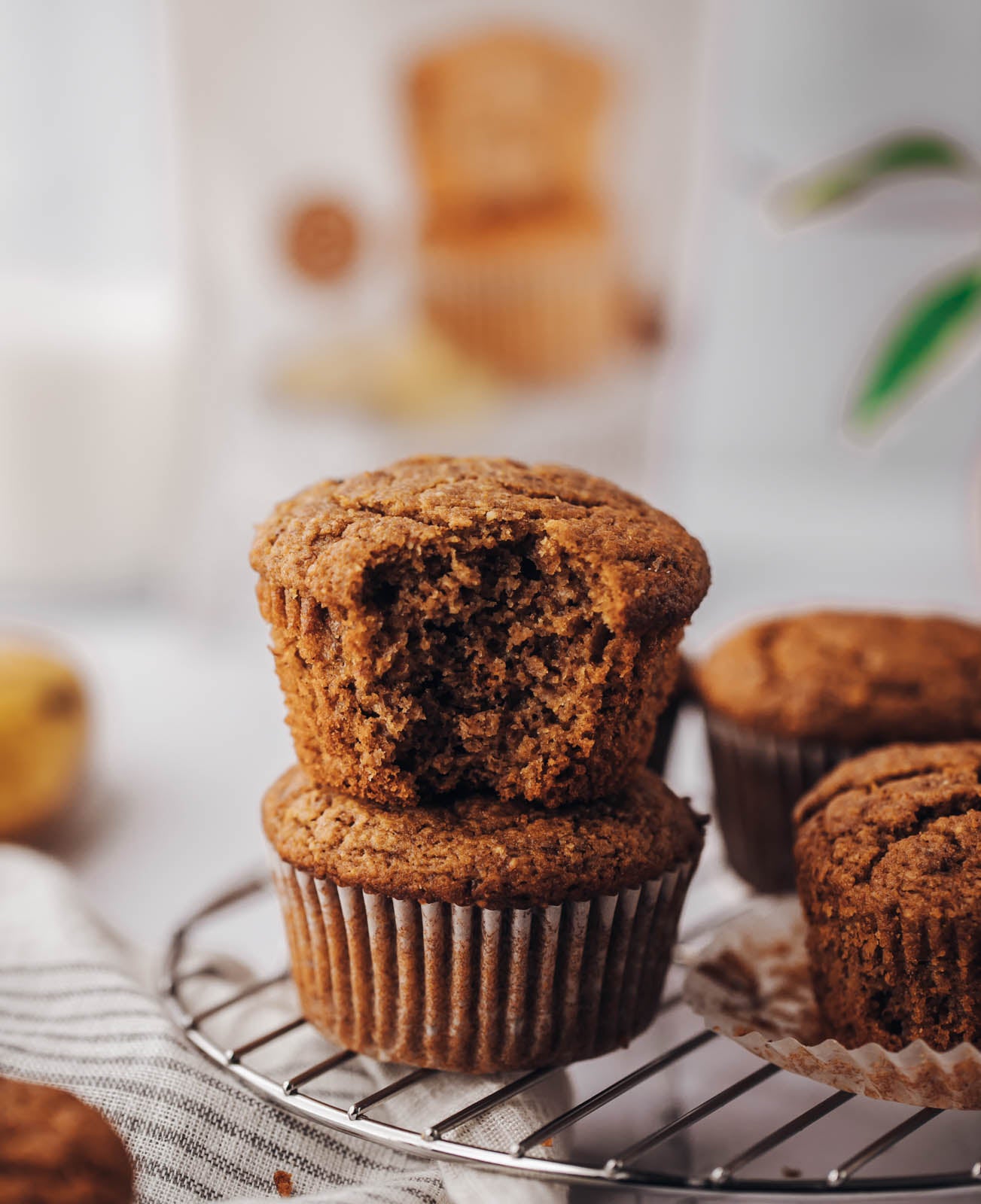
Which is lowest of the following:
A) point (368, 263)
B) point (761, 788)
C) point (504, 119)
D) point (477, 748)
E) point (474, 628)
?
point (761, 788)

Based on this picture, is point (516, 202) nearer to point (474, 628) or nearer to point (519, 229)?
point (519, 229)

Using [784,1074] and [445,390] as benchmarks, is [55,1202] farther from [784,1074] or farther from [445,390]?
[445,390]

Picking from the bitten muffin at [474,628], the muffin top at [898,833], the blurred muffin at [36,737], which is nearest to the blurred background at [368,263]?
the blurred muffin at [36,737]

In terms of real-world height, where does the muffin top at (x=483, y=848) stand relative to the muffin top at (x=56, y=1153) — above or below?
above

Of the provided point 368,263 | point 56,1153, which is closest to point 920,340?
point 368,263

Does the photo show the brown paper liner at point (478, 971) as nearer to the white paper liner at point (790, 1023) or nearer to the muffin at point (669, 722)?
the white paper liner at point (790, 1023)

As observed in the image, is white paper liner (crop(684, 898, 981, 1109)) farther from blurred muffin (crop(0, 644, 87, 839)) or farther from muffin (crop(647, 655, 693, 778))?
blurred muffin (crop(0, 644, 87, 839))

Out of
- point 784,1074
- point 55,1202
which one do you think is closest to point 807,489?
point 784,1074
